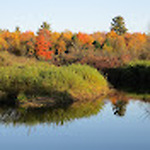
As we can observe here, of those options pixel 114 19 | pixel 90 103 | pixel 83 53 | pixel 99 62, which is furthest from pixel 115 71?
pixel 114 19

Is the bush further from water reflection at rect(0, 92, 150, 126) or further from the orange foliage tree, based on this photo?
the orange foliage tree

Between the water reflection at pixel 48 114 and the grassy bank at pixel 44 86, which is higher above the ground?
the grassy bank at pixel 44 86

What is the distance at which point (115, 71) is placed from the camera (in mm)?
26047

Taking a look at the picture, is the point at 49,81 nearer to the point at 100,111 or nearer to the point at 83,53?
the point at 100,111

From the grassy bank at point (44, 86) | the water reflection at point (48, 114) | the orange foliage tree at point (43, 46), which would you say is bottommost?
the water reflection at point (48, 114)

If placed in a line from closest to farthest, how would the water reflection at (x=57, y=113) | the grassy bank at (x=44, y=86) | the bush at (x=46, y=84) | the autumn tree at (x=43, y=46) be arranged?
the water reflection at (x=57, y=113)
the grassy bank at (x=44, y=86)
the bush at (x=46, y=84)
the autumn tree at (x=43, y=46)

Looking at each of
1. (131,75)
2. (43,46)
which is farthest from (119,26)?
(131,75)

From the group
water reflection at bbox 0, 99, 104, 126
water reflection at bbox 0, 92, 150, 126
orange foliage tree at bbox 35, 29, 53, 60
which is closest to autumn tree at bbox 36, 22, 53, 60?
orange foliage tree at bbox 35, 29, 53, 60

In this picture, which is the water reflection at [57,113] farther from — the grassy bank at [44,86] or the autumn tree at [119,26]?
the autumn tree at [119,26]

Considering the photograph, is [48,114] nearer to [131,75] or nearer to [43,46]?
[131,75]

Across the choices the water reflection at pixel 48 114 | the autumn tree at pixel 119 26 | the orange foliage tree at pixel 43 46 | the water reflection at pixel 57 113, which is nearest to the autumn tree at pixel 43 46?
the orange foliage tree at pixel 43 46

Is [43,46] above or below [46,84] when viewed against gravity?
above

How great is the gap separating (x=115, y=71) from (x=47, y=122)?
15187mm

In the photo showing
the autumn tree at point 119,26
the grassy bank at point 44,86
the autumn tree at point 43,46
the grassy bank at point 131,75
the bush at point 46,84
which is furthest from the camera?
the autumn tree at point 119,26
